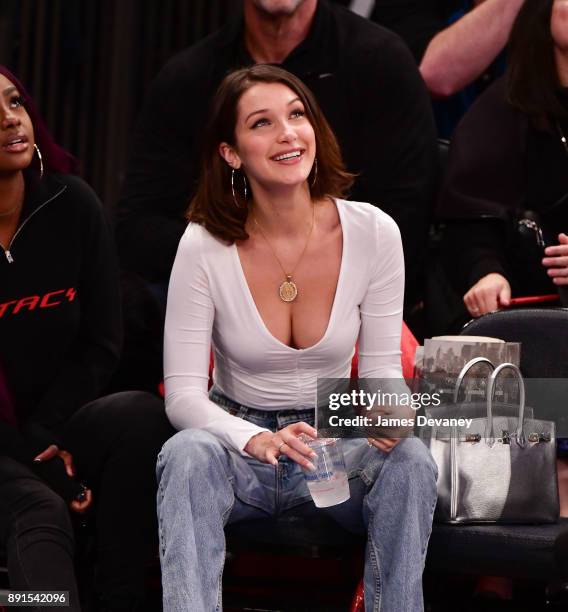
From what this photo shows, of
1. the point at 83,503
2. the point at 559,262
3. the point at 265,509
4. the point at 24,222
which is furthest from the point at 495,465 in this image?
the point at 24,222

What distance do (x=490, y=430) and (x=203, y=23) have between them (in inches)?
105

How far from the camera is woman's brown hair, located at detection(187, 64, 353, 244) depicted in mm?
3018

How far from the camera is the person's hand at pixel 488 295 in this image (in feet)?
11.2

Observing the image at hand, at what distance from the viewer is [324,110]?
3.75 metres

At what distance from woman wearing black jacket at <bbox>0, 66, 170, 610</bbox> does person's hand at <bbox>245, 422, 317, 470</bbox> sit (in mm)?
366

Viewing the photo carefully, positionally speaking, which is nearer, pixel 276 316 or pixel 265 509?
pixel 265 509

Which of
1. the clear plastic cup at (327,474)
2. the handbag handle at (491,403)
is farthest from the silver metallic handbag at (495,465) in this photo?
the clear plastic cup at (327,474)

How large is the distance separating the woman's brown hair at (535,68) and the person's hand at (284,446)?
1.45 metres

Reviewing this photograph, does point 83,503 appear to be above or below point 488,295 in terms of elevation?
below

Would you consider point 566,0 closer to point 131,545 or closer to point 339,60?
point 339,60

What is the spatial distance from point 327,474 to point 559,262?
108 cm

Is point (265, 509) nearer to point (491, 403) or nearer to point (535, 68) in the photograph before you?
point (491, 403)

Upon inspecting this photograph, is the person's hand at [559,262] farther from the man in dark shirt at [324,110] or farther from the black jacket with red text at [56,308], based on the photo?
the black jacket with red text at [56,308]

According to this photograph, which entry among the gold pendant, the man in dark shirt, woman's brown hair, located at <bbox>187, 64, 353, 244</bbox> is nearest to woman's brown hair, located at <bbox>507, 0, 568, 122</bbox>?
the man in dark shirt
